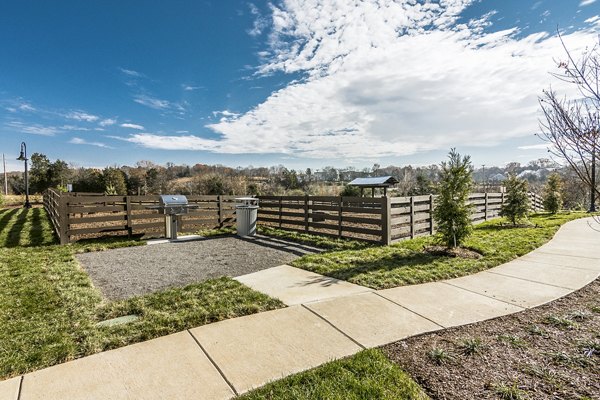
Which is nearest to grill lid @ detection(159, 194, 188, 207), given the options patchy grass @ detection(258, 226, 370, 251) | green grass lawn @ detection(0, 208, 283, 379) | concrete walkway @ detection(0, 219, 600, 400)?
patchy grass @ detection(258, 226, 370, 251)

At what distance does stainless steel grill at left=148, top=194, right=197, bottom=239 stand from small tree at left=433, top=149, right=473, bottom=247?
7075 mm

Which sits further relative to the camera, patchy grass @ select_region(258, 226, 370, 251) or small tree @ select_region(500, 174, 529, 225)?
small tree @ select_region(500, 174, 529, 225)

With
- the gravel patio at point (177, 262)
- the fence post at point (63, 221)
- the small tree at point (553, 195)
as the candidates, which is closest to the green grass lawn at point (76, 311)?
the gravel patio at point (177, 262)

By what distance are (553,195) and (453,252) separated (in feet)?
42.4

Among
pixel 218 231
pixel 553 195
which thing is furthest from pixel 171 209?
pixel 553 195

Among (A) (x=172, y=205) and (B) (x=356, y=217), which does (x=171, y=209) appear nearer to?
(A) (x=172, y=205)

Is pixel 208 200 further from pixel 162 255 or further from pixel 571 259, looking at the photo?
pixel 571 259

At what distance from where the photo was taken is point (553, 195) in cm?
1458

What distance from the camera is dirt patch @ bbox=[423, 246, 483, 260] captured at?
19.7 ft

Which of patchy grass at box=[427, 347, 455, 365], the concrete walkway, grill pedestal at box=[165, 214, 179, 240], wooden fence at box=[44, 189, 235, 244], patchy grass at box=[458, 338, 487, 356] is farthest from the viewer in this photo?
grill pedestal at box=[165, 214, 179, 240]

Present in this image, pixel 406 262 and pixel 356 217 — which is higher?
pixel 356 217

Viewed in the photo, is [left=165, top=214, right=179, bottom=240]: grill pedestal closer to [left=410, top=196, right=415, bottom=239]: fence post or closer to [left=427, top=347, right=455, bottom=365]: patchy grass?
[left=410, top=196, right=415, bottom=239]: fence post

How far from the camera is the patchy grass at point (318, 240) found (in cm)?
731

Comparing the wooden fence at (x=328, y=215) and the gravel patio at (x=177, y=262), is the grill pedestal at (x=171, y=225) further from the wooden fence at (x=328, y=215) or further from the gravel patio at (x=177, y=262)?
the wooden fence at (x=328, y=215)
